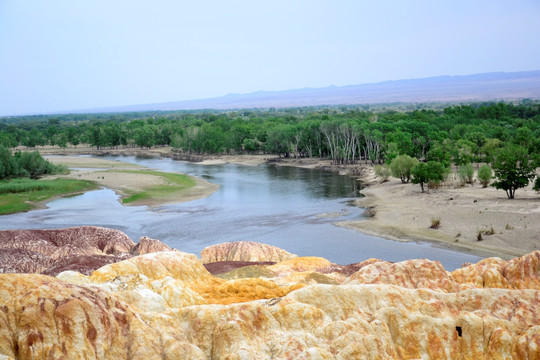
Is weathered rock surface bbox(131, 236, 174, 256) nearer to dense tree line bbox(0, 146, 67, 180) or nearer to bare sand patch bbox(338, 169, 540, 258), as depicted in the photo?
bare sand patch bbox(338, 169, 540, 258)

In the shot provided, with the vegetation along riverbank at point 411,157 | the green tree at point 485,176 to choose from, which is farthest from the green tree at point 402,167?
the green tree at point 485,176

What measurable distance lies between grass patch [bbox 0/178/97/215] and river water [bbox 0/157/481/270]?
8.13 ft

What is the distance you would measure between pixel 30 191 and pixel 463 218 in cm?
5324

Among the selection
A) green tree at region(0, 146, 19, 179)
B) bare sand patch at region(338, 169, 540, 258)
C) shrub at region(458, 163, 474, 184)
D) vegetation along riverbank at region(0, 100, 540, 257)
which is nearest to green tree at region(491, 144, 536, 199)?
vegetation along riverbank at region(0, 100, 540, 257)

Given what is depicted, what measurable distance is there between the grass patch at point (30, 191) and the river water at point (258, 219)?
2479 mm

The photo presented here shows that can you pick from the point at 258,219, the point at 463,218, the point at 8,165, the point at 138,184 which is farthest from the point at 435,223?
the point at 8,165

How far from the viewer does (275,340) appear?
12867 millimetres

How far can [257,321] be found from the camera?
13273 millimetres

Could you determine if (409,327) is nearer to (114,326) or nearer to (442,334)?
(442,334)

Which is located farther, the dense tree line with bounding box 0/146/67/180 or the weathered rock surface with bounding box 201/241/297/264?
the dense tree line with bounding box 0/146/67/180

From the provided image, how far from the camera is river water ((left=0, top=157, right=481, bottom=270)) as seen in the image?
1687 inches

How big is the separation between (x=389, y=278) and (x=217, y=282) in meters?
5.84

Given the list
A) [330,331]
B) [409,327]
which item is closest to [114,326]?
[330,331]

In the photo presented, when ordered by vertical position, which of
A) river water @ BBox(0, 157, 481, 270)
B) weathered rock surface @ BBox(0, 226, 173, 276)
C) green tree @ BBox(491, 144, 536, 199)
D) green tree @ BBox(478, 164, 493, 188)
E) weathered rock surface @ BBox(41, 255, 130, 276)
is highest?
weathered rock surface @ BBox(41, 255, 130, 276)
